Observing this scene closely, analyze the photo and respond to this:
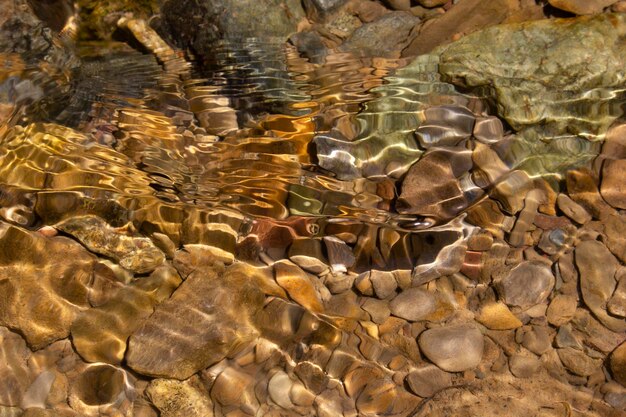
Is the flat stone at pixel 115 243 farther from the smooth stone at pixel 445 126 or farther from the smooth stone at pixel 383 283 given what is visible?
the smooth stone at pixel 445 126

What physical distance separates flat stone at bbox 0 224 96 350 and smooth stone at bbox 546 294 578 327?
3.00 metres

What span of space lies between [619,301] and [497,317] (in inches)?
28.4

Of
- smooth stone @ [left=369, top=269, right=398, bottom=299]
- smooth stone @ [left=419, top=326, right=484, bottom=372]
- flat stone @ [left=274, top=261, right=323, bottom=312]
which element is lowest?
smooth stone @ [left=419, top=326, right=484, bottom=372]

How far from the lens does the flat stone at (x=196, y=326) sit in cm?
320

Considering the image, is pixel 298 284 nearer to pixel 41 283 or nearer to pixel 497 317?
pixel 497 317

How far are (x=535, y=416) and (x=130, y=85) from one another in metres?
3.48

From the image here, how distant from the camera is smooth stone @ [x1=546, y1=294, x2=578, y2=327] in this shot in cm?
329

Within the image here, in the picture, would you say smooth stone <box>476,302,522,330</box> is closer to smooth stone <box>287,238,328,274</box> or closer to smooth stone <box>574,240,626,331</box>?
smooth stone <box>574,240,626,331</box>

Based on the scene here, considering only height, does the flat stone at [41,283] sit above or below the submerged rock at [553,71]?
below

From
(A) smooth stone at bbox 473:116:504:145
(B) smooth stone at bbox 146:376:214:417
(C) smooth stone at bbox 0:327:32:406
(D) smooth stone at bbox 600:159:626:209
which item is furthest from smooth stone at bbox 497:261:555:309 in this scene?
(C) smooth stone at bbox 0:327:32:406

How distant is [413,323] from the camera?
340cm

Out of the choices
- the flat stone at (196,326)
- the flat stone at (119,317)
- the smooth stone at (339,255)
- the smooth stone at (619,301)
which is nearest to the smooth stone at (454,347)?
the smooth stone at (339,255)

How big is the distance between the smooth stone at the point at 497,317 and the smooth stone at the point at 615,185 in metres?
0.99

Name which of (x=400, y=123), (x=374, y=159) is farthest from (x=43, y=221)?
(x=400, y=123)
